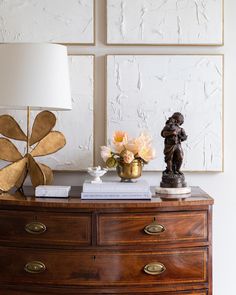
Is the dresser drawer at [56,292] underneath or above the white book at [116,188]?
underneath

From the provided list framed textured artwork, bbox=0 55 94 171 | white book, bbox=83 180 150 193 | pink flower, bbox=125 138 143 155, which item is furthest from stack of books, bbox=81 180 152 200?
framed textured artwork, bbox=0 55 94 171

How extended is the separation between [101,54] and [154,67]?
279 millimetres

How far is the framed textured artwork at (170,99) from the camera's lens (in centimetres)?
232

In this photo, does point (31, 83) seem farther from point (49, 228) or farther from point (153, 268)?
point (153, 268)

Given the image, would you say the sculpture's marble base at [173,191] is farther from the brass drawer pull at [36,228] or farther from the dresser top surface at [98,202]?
the brass drawer pull at [36,228]

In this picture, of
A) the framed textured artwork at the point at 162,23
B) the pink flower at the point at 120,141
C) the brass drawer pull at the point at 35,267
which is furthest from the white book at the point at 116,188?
the framed textured artwork at the point at 162,23

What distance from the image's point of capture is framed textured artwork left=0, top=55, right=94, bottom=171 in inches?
91.6

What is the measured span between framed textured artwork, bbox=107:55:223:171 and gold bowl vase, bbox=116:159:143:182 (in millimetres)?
264

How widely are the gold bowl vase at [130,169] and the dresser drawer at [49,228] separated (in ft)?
1.06

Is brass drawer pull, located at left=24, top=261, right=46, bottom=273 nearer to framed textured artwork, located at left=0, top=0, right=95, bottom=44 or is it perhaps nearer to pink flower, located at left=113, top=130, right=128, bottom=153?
pink flower, located at left=113, top=130, right=128, bottom=153

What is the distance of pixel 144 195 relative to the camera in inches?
73.7

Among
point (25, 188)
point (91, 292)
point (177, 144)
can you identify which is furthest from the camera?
point (25, 188)

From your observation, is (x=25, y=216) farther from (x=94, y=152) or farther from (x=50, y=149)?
(x=94, y=152)

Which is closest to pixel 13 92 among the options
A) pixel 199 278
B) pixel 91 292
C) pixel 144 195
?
pixel 144 195
